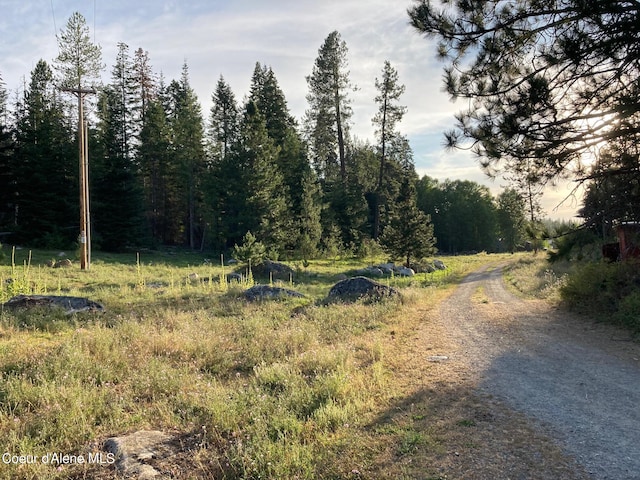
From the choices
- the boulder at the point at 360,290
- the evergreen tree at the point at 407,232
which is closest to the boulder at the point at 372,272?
the evergreen tree at the point at 407,232

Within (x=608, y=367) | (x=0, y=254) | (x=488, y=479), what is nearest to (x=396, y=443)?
(x=488, y=479)

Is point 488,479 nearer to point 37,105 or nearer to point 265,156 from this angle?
point 265,156

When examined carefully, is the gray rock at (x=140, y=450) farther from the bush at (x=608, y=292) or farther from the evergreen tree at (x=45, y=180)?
the evergreen tree at (x=45, y=180)

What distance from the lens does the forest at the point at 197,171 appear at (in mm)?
30078

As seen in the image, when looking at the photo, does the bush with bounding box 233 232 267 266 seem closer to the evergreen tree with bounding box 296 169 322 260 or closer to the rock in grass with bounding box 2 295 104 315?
the rock in grass with bounding box 2 295 104 315

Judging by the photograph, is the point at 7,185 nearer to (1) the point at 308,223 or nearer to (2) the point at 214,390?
(1) the point at 308,223

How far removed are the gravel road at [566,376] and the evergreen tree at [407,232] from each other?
56.1 feet

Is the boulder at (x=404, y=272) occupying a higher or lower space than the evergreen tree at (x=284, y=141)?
lower

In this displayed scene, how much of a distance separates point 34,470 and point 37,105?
39.7 metres

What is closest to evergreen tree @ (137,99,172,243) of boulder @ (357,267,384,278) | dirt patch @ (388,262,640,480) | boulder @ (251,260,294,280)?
boulder @ (251,260,294,280)

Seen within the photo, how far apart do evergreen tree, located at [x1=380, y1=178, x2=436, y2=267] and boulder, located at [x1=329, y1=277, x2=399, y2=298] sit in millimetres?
14843

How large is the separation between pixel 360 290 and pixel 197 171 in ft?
99.9

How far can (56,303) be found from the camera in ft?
33.3

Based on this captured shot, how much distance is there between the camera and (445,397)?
16.8 ft
